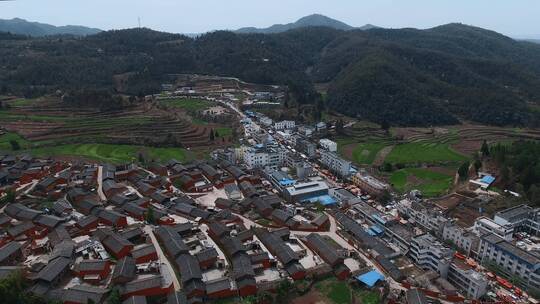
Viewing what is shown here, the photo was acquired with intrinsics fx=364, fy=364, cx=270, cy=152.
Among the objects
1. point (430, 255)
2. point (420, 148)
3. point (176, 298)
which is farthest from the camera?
point (420, 148)

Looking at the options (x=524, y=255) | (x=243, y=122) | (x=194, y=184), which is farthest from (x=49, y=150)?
(x=524, y=255)

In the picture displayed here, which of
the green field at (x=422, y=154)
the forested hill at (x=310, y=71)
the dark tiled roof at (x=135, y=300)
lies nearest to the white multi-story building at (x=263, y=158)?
the green field at (x=422, y=154)

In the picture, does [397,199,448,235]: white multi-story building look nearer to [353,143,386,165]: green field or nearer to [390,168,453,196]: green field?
[390,168,453,196]: green field

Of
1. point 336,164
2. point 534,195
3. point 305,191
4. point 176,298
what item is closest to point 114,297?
point 176,298

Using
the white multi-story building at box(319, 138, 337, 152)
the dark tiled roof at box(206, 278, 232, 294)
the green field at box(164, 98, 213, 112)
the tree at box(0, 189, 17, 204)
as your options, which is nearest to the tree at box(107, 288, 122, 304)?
the dark tiled roof at box(206, 278, 232, 294)

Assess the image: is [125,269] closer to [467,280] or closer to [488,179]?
[467,280]

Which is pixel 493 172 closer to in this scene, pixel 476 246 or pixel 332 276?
pixel 476 246
